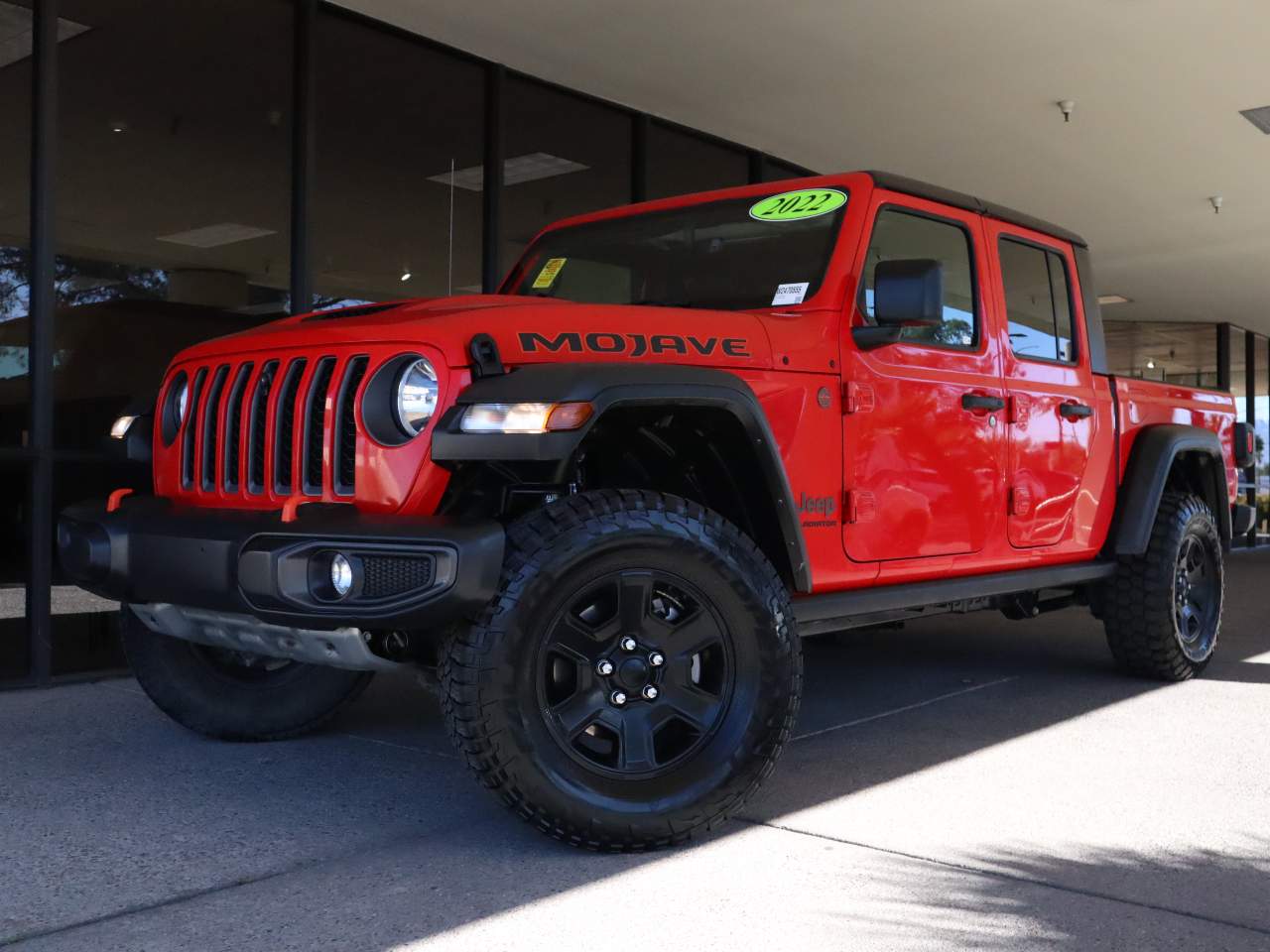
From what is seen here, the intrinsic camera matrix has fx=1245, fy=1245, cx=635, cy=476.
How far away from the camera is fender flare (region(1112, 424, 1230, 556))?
5.16 metres

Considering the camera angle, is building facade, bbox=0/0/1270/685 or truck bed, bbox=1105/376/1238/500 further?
building facade, bbox=0/0/1270/685

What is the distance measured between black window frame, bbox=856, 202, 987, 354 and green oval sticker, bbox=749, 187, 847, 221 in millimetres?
148

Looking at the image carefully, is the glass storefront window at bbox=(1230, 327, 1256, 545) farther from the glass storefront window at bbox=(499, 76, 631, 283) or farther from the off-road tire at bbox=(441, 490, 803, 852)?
the off-road tire at bbox=(441, 490, 803, 852)

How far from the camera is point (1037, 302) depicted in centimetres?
495

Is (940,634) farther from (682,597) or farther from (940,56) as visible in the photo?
(682,597)

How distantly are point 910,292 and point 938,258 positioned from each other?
29.0 inches

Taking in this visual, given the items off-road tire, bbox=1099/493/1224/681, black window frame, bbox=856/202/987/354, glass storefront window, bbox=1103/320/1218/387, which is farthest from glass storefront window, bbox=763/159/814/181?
glass storefront window, bbox=1103/320/1218/387

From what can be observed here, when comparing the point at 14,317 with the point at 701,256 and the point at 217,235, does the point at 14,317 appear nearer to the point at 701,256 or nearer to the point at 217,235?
the point at 217,235

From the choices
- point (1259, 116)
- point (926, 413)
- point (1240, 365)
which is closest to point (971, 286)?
point (926, 413)

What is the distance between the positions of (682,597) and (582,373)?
665 millimetres

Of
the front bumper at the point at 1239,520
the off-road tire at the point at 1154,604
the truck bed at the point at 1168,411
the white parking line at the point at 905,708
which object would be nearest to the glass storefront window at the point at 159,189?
the white parking line at the point at 905,708

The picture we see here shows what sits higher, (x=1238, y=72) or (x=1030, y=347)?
(x=1238, y=72)

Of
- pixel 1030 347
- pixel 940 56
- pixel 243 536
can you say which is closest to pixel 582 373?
pixel 243 536

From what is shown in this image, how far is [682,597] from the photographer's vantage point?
3.22 metres
